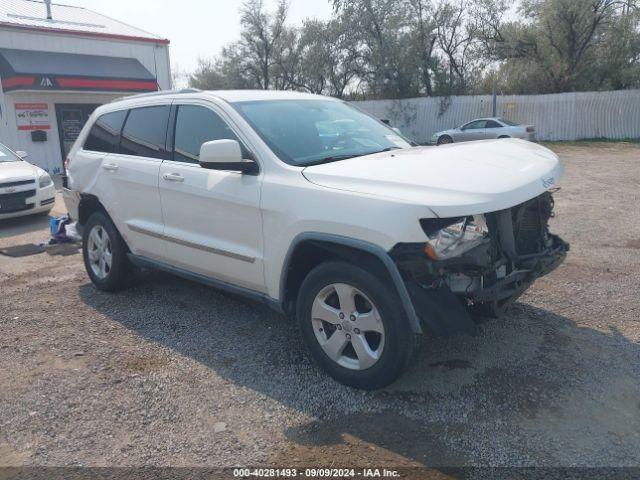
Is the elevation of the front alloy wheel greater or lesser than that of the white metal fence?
lesser

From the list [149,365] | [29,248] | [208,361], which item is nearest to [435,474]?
[208,361]

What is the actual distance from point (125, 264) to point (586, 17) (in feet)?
93.0

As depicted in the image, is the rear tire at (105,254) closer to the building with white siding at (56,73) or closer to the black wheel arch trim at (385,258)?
the black wheel arch trim at (385,258)

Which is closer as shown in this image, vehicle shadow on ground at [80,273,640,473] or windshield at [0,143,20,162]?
vehicle shadow on ground at [80,273,640,473]

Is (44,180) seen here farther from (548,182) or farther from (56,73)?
(548,182)

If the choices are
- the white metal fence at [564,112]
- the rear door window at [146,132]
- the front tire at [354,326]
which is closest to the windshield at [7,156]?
the rear door window at [146,132]

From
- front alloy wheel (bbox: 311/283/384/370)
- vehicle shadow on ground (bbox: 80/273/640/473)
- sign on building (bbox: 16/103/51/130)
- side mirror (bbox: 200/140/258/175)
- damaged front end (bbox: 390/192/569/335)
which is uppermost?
sign on building (bbox: 16/103/51/130)

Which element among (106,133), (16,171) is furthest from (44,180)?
(106,133)

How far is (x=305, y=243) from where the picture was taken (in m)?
3.64

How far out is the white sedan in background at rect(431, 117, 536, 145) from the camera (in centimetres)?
2208

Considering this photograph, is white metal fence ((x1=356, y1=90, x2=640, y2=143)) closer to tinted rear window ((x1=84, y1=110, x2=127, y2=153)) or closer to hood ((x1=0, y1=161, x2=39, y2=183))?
hood ((x1=0, y1=161, x2=39, y2=183))

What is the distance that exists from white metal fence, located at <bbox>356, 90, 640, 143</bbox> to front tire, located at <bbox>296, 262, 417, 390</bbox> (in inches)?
968

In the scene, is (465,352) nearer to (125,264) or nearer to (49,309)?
(125,264)

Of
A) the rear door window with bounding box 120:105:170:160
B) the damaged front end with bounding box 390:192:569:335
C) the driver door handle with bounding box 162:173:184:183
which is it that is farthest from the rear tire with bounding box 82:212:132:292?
the damaged front end with bounding box 390:192:569:335
